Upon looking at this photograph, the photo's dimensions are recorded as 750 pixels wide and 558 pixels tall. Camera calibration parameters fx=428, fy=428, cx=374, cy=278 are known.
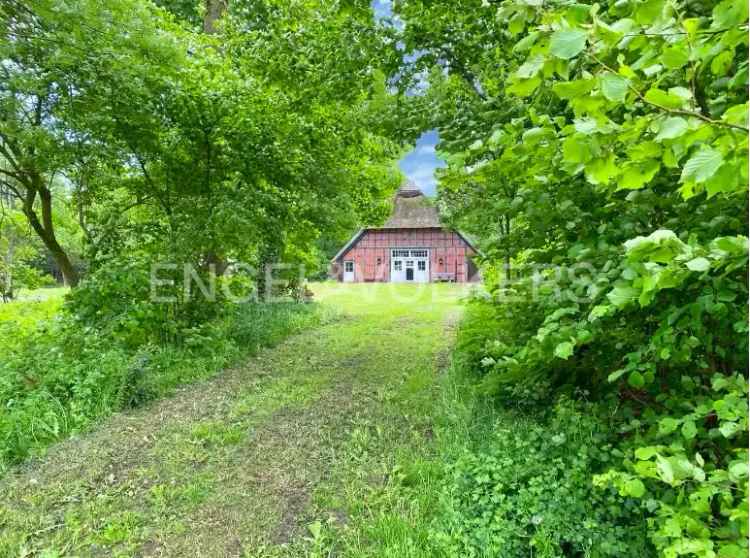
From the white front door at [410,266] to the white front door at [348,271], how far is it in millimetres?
2502

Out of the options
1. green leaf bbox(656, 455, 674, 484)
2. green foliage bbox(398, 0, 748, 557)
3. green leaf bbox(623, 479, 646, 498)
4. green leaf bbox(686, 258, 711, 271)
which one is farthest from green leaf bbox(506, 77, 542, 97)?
green leaf bbox(623, 479, 646, 498)

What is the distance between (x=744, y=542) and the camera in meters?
1.33

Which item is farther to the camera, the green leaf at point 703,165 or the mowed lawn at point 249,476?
the mowed lawn at point 249,476

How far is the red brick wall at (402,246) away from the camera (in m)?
23.0

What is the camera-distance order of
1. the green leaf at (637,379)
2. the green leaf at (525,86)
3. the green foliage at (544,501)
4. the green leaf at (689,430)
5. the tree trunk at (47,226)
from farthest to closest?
the tree trunk at (47,226) < the green foliage at (544,501) < the green leaf at (637,379) < the green leaf at (689,430) < the green leaf at (525,86)

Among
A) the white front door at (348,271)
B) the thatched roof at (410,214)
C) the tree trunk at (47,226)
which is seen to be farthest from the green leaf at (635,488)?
the white front door at (348,271)

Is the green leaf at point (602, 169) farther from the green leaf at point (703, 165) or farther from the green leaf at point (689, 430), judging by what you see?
the green leaf at point (689, 430)

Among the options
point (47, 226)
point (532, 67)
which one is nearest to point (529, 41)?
point (532, 67)

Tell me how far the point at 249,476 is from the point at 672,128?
2996 millimetres

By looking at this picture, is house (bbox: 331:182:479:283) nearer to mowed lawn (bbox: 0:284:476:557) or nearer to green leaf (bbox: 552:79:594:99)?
mowed lawn (bbox: 0:284:476:557)

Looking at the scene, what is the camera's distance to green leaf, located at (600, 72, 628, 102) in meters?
0.87

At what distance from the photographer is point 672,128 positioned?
2.75ft

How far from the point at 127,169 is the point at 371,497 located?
5484 mm

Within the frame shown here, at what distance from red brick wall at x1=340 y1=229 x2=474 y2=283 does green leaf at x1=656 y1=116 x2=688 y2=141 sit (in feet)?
71.1
